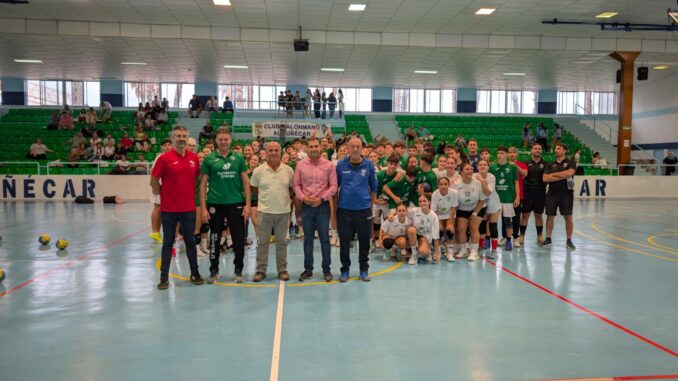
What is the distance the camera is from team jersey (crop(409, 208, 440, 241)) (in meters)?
6.88

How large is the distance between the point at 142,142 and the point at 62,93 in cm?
1411

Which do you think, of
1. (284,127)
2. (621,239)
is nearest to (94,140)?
(284,127)

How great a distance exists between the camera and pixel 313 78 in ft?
93.3

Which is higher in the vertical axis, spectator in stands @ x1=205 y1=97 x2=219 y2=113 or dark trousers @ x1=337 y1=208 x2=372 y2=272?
spectator in stands @ x1=205 y1=97 x2=219 y2=113

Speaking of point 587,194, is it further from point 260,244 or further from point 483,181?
point 260,244

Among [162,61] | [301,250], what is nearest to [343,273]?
[301,250]

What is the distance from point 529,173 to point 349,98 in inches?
997

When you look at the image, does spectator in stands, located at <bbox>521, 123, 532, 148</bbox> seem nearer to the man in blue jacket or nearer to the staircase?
the staircase

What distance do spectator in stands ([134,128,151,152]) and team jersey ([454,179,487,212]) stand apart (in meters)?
16.8

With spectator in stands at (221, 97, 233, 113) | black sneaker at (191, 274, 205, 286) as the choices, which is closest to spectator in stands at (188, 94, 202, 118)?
spectator in stands at (221, 97, 233, 113)

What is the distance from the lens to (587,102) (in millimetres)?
34219

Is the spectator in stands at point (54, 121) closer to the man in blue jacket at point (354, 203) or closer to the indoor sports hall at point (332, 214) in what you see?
the indoor sports hall at point (332, 214)

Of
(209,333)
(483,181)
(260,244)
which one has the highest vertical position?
(483,181)

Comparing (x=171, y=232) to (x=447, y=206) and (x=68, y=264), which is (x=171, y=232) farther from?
(x=447, y=206)
